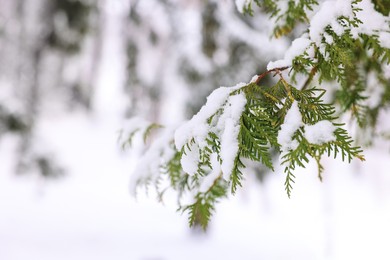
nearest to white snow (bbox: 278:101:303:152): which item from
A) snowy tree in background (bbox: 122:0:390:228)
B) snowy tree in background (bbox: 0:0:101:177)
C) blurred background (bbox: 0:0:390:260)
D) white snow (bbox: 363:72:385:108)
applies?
snowy tree in background (bbox: 122:0:390:228)

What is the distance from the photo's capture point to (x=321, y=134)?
1.15 metres

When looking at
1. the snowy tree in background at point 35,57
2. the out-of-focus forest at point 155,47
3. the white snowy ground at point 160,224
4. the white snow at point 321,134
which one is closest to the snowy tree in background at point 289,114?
the white snow at point 321,134

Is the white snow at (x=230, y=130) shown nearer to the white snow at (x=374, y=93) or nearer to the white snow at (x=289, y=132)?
the white snow at (x=289, y=132)

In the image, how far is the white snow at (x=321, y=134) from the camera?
1.14m

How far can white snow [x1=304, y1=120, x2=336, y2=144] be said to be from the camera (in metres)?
1.14

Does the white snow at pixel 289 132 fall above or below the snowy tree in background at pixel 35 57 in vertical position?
below

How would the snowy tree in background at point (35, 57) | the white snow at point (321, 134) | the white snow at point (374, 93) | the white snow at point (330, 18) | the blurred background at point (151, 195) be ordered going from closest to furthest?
the white snow at point (321, 134), the white snow at point (330, 18), the white snow at point (374, 93), the blurred background at point (151, 195), the snowy tree in background at point (35, 57)

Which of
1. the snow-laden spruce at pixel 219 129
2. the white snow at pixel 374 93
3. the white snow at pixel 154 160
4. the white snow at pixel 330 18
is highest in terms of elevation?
the white snow at pixel 374 93

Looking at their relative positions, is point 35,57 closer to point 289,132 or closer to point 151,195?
point 151,195

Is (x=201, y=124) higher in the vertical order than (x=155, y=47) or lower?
lower

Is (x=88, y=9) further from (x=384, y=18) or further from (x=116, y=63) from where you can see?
(x=116, y=63)

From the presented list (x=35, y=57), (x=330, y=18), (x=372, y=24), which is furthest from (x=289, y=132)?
(x=35, y=57)

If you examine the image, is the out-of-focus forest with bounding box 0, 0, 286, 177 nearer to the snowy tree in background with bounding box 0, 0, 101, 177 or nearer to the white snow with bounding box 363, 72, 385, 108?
the snowy tree in background with bounding box 0, 0, 101, 177

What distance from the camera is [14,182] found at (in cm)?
951
